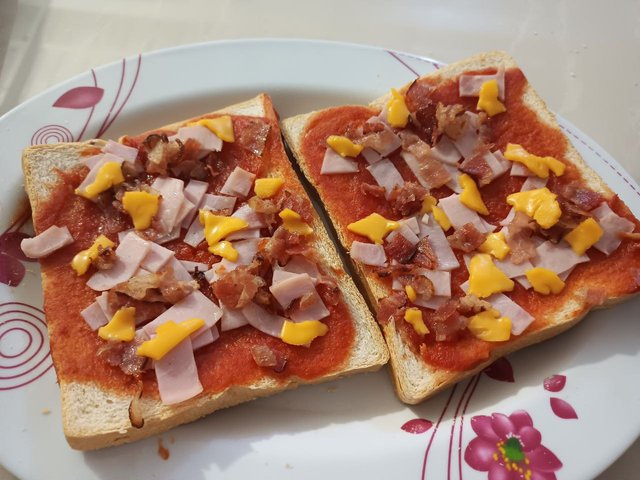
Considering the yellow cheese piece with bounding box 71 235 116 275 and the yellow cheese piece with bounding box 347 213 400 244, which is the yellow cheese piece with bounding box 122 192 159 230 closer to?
the yellow cheese piece with bounding box 71 235 116 275

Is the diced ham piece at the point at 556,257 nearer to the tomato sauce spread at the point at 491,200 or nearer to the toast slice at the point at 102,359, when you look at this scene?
the tomato sauce spread at the point at 491,200

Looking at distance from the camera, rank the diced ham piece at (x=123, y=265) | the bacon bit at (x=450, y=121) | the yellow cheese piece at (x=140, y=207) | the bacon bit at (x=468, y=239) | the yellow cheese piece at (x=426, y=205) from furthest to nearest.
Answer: the bacon bit at (x=450, y=121), the yellow cheese piece at (x=426, y=205), the bacon bit at (x=468, y=239), the yellow cheese piece at (x=140, y=207), the diced ham piece at (x=123, y=265)

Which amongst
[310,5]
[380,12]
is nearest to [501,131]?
[380,12]

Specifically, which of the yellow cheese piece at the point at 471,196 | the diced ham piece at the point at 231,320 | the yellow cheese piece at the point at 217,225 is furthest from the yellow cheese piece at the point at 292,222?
the yellow cheese piece at the point at 471,196

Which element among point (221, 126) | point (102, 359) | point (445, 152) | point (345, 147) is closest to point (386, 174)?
point (345, 147)

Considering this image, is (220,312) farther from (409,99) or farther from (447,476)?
(409,99)

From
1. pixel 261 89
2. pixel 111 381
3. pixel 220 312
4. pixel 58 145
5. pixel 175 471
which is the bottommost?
pixel 175 471

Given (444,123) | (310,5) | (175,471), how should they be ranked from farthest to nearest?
(310,5) < (444,123) < (175,471)
